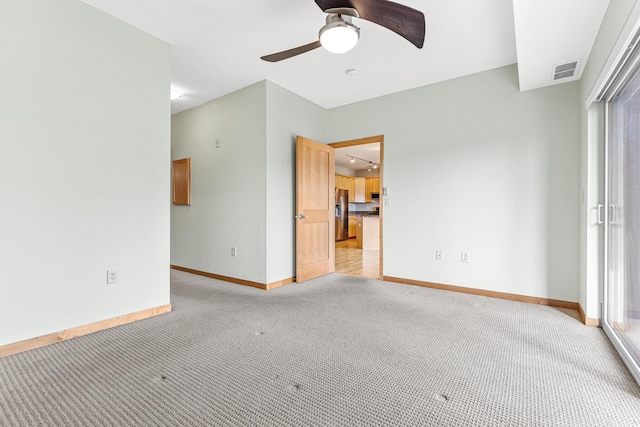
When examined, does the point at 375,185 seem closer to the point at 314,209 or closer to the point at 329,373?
the point at 314,209

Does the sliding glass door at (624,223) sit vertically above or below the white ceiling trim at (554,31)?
below

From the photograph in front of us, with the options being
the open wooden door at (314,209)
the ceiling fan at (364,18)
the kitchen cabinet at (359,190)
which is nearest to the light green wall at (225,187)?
the open wooden door at (314,209)

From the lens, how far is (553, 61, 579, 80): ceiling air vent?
2.62m

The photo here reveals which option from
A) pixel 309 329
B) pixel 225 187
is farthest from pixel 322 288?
pixel 225 187

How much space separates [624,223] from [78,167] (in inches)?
162

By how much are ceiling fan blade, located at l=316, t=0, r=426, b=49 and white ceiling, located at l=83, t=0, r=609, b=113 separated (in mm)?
612

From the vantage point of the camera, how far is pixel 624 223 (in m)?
2.08

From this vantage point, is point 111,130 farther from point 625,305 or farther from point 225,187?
point 625,305

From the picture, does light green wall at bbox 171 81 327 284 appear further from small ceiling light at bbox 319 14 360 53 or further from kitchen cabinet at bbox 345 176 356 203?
kitchen cabinet at bbox 345 176 356 203

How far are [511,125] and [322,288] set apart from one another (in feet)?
9.50

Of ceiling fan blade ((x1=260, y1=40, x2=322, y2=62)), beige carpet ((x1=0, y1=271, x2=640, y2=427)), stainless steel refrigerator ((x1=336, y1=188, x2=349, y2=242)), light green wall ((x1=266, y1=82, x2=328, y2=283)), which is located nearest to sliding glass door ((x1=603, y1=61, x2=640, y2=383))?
beige carpet ((x1=0, y1=271, x2=640, y2=427))

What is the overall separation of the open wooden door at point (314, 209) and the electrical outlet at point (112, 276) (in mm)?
2030

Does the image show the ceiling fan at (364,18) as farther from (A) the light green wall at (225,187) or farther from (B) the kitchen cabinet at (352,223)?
(B) the kitchen cabinet at (352,223)

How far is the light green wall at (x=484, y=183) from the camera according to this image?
3.03 metres
